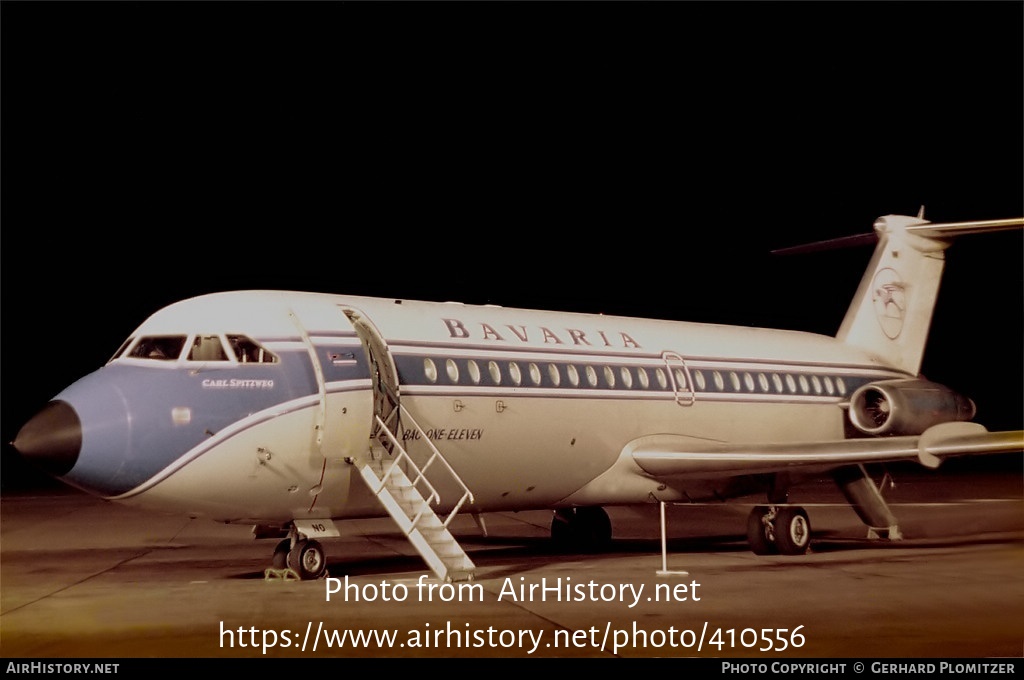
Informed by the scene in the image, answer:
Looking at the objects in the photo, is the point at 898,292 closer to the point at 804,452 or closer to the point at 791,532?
the point at 791,532

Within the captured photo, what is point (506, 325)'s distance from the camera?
59.6ft

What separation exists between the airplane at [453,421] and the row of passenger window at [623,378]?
0.03m

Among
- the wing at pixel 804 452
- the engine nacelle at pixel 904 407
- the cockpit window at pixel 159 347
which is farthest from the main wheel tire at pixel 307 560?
the engine nacelle at pixel 904 407

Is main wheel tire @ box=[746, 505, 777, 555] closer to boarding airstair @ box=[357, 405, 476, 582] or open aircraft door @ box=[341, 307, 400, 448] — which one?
boarding airstair @ box=[357, 405, 476, 582]

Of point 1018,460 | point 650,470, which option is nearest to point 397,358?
point 650,470

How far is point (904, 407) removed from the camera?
21.9 meters

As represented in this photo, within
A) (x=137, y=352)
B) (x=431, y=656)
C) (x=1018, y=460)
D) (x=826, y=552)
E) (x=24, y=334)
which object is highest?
(x=24, y=334)

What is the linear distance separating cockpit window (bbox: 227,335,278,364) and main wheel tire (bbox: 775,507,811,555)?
29.1ft

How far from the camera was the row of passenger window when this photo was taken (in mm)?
16906

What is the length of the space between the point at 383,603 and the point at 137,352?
446 centimetres

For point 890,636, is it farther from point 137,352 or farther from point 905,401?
point 905,401

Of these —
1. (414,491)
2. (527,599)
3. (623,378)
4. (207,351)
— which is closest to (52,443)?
(207,351)

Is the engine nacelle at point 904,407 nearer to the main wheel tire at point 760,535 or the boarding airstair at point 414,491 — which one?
the main wheel tire at point 760,535

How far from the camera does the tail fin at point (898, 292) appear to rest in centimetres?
2422
